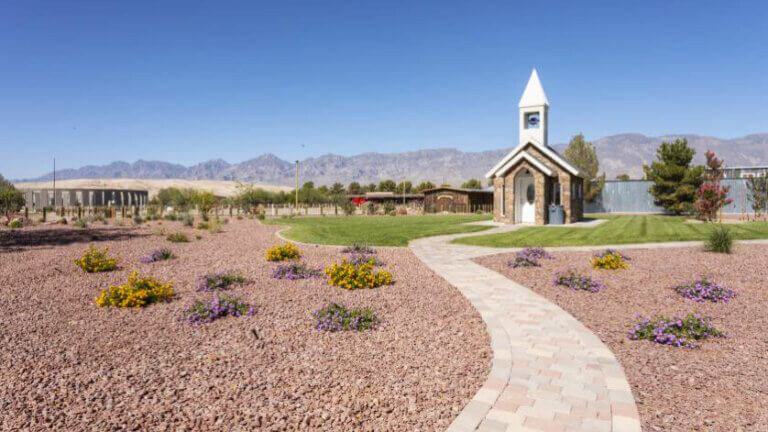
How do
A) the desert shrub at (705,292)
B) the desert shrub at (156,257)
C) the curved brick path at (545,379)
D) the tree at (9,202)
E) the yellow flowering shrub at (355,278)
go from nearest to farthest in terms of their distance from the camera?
the curved brick path at (545,379), the desert shrub at (705,292), the yellow flowering shrub at (355,278), the desert shrub at (156,257), the tree at (9,202)

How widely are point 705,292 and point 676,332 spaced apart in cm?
301

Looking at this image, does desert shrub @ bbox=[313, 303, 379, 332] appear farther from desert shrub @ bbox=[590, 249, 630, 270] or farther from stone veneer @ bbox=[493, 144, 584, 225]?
stone veneer @ bbox=[493, 144, 584, 225]

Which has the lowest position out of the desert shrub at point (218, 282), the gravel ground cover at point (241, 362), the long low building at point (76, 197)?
the gravel ground cover at point (241, 362)

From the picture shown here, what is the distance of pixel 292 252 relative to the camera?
515 inches

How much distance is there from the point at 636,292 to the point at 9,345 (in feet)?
35.7

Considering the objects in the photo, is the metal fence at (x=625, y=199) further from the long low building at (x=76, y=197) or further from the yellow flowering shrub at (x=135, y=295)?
the long low building at (x=76, y=197)

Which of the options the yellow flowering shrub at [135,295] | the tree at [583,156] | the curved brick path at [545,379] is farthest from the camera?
the tree at [583,156]

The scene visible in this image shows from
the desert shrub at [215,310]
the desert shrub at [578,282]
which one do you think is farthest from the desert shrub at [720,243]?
the desert shrub at [215,310]

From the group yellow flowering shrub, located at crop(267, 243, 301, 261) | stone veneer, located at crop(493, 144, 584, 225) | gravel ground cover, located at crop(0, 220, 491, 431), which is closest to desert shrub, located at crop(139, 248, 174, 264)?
gravel ground cover, located at crop(0, 220, 491, 431)

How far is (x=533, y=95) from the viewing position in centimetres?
2812

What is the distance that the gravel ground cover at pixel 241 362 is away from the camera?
13.5 feet

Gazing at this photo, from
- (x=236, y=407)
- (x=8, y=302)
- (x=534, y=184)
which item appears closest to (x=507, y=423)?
(x=236, y=407)

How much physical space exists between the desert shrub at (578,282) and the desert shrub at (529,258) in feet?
6.39

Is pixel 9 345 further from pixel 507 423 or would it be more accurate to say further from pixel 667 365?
pixel 667 365
